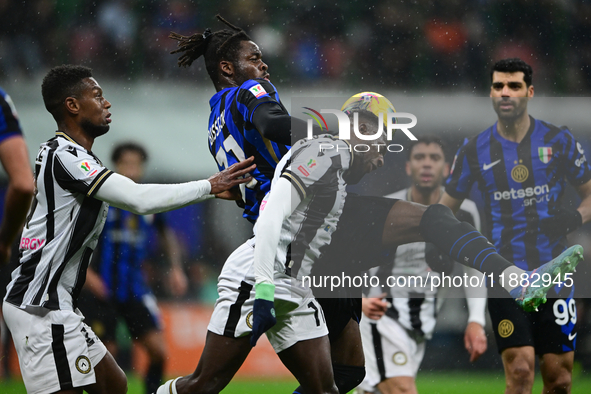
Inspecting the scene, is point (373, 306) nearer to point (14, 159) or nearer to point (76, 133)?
point (76, 133)

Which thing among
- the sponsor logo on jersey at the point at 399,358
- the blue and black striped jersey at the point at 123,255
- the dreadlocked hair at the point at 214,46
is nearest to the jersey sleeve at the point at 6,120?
the dreadlocked hair at the point at 214,46

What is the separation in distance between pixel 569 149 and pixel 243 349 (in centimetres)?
257

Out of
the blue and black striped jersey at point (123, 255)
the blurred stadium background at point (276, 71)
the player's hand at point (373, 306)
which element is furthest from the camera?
the blurred stadium background at point (276, 71)

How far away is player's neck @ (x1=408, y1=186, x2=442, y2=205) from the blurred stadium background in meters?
1.50

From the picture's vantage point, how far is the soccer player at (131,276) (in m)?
4.84

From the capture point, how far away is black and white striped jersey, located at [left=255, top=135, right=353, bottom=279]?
2.76 metres

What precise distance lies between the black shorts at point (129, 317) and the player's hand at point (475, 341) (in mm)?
2215

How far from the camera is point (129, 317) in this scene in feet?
16.6

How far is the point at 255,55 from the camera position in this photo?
11.1ft

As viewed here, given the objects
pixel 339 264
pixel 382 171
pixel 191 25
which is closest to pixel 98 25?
pixel 191 25

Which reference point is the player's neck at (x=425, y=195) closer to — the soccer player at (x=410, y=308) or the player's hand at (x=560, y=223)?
the soccer player at (x=410, y=308)

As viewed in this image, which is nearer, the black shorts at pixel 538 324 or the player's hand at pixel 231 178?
the player's hand at pixel 231 178

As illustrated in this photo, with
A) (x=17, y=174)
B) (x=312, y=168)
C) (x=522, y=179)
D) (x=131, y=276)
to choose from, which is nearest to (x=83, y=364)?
(x=17, y=174)

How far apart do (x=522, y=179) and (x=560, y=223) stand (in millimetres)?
346
